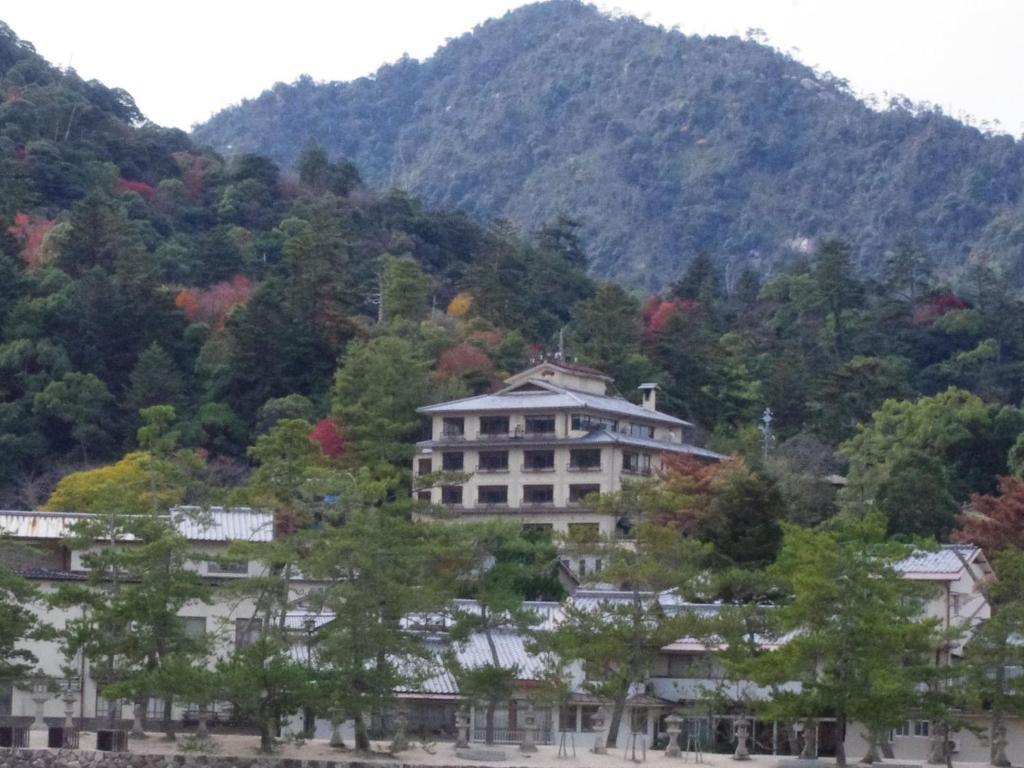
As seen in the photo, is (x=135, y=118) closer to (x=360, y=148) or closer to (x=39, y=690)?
(x=39, y=690)

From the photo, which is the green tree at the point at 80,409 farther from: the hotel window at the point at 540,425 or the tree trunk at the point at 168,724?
the tree trunk at the point at 168,724

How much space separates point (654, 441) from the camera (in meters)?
57.3

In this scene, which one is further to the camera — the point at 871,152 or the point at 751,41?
the point at 751,41

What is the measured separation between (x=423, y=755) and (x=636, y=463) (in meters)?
24.2

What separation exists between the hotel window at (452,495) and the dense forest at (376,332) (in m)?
1.60

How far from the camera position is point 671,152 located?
163500 millimetres

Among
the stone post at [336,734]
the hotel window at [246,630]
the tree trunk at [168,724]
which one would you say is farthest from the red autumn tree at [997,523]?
the tree trunk at [168,724]

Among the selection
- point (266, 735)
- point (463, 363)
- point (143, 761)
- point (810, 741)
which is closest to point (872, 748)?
point (810, 741)

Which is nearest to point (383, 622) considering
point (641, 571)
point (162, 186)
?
point (641, 571)

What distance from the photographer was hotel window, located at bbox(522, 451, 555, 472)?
5572cm

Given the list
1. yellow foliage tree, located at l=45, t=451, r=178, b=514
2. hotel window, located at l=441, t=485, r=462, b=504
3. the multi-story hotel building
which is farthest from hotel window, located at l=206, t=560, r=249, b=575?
hotel window, located at l=441, t=485, r=462, b=504

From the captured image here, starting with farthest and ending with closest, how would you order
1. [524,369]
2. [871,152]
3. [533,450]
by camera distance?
[871,152] < [524,369] < [533,450]

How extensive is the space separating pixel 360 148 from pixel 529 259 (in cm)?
11376

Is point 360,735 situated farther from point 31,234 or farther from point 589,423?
point 31,234
